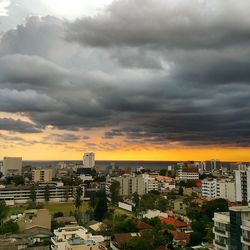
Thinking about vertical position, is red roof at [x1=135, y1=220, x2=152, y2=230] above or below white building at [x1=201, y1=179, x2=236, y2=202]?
below

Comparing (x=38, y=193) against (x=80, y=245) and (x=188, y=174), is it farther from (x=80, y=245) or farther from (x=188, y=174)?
(x=80, y=245)

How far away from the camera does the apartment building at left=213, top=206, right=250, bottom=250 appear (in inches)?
819

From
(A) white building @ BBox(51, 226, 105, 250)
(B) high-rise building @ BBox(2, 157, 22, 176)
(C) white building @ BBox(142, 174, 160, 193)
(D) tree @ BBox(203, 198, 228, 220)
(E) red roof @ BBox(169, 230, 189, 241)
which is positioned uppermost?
(B) high-rise building @ BBox(2, 157, 22, 176)

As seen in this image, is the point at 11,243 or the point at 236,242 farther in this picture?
the point at 11,243

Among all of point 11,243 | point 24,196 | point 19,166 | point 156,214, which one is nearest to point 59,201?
point 24,196

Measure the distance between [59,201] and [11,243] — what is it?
3861 centimetres

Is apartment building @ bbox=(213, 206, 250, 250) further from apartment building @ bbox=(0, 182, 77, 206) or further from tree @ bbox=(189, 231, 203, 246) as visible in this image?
apartment building @ bbox=(0, 182, 77, 206)

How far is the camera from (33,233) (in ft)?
106

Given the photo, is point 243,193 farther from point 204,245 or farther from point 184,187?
point 204,245

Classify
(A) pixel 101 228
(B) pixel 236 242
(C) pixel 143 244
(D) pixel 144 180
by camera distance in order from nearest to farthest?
(B) pixel 236 242 → (C) pixel 143 244 → (A) pixel 101 228 → (D) pixel 144 180

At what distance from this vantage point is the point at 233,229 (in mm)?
21859

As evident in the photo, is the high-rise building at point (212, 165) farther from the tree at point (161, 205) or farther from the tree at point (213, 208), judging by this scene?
the tree at point (213, 208)

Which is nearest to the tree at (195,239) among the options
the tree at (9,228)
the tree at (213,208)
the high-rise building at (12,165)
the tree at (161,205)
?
the tree at (213,208)

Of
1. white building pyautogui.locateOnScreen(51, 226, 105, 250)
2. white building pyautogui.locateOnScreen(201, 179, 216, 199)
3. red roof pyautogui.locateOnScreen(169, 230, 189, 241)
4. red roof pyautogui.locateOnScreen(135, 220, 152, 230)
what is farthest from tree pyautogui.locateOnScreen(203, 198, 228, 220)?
white building pyautogui.locateOnScreen(201, 179, 216, 199)
